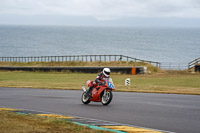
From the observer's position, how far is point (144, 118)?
10.5 m

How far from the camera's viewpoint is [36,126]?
8922 millimetres

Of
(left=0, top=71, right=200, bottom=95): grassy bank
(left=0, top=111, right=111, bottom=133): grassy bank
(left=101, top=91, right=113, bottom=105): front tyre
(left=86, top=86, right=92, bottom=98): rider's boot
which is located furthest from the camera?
(left=0, top=71, right=200, bottom=95): grassy bank

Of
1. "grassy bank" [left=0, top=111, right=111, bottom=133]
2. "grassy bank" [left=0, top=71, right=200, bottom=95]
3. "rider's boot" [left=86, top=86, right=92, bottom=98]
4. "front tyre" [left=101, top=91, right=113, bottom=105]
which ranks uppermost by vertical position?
"grassy bank" [left=0, top=71, right=200, bottom=95]

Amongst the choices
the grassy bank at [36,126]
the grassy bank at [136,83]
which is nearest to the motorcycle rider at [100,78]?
the grassy bank at [36,126]

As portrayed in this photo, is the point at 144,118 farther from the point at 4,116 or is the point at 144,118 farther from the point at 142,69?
the point at 142,69

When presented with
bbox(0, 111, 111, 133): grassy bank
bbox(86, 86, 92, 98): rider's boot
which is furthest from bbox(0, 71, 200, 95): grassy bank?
bbox(0, 111, 111, 133): grassy bank

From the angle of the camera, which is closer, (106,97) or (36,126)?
(36,126)

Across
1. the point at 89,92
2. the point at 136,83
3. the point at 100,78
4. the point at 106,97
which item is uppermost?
the point at 100,78

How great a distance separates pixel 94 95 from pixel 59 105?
1.31m

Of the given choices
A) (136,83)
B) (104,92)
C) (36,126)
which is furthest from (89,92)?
(136,83)

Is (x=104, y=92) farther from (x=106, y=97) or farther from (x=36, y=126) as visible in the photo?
(x=36, y=126)

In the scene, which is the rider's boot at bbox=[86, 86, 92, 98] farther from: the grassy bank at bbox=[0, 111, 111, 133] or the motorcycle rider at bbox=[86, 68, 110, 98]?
the grassy bank at bbox=[0, 111, 111, 133]

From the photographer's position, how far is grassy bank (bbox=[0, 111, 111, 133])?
8.30m

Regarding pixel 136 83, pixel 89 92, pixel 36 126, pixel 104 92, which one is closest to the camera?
pixel 36 126
